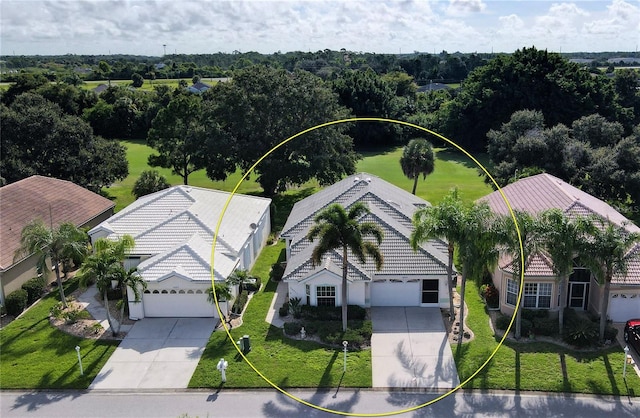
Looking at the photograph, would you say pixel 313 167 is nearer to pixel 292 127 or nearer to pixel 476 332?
pixel 292 127

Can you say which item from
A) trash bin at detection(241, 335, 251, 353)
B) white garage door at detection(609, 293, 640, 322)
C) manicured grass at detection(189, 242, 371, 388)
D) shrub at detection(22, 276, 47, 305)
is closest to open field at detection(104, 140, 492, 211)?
shrub at detection(22, 276, 47, 305)

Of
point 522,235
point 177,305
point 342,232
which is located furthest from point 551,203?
point 177,305

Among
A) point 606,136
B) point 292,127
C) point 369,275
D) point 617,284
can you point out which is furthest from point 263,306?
point 606,136

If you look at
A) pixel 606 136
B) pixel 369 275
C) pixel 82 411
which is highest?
pixel 606 136

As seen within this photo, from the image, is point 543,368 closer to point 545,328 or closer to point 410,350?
point 545,328

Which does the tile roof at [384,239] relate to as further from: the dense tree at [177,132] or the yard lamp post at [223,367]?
the dense tree at [177,132]

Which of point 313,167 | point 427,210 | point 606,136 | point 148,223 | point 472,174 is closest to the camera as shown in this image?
point 427,210

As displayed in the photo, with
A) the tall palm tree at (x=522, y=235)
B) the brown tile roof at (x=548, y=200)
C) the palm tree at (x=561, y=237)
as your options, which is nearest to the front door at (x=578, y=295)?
the brown tile roof at (x=548, y=200)
